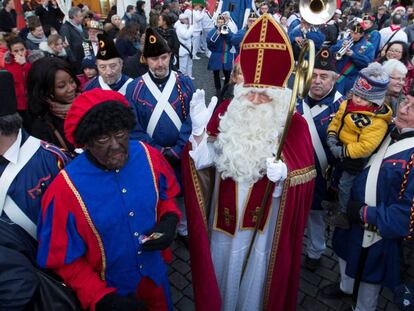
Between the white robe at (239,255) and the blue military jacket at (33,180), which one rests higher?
the blue military jacket at (33,180)

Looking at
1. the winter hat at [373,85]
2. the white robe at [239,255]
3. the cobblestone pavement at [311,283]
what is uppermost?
the winter hat at [373,85]

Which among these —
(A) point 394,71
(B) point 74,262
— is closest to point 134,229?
(B) point 74,262

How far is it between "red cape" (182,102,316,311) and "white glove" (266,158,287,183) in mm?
175

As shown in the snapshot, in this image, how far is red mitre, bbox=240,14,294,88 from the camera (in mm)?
2441

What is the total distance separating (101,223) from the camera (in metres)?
2.10

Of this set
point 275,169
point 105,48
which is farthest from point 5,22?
point 275,169

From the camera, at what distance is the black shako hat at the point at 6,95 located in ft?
6.91

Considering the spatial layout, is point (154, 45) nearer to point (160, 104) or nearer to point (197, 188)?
point (160, 104)

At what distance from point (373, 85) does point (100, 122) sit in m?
2.28

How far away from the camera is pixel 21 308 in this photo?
66.5 inches

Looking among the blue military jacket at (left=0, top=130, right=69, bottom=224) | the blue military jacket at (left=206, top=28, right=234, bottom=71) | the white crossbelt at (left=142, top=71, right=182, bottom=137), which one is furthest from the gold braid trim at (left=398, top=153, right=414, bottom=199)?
the blue military jacket at (left=206, top=28, right=234, bottom=71)

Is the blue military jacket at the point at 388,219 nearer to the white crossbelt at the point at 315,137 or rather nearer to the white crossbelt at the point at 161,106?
the white crossbelt at the point at 315,137

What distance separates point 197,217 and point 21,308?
1394 mm

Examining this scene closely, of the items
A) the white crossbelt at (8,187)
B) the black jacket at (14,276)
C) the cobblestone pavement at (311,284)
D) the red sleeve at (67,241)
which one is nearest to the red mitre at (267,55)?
the red sleeve at (67,241)
